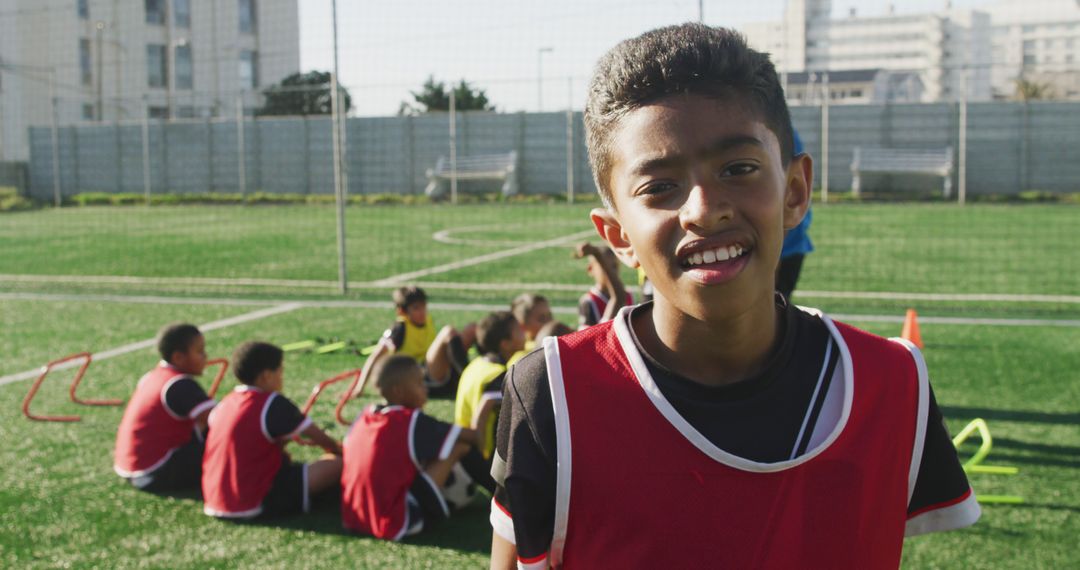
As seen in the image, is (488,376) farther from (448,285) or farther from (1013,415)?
(448,285)

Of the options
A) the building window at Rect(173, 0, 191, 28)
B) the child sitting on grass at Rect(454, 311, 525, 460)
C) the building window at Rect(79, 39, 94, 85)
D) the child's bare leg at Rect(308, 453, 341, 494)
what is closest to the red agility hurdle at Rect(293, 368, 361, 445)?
the child's bare leg at Rect(308, 453, 341, 494)

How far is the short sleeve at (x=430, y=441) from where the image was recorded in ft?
15.0

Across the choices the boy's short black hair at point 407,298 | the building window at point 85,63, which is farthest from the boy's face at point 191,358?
the building window at point 85,63

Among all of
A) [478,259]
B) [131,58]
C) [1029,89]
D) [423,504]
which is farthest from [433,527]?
[1029,89]

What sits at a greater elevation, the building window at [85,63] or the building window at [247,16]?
the building window at [247,16]

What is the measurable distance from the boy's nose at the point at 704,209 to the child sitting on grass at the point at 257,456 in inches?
143

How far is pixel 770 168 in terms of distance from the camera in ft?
4.82

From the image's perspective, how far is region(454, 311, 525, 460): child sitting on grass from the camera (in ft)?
16.8

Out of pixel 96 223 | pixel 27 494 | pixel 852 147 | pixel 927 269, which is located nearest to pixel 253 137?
pixel 96 223

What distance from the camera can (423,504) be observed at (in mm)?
4523

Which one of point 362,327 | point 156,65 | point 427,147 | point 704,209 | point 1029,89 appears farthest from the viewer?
point 1029,89

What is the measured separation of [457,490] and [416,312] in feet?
9.36

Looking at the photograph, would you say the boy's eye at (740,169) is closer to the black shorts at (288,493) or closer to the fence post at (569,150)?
the black shorts at (288,493)

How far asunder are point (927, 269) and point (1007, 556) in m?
10.4
